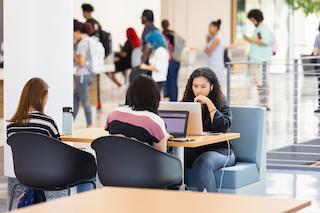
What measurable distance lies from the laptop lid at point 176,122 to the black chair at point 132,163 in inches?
20.2

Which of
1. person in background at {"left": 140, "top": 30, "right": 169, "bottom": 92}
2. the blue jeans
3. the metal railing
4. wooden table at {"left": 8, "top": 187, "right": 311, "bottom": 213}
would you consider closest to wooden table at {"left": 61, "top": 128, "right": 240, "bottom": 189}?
wooden table at {"left": 8, "top": 187, "right": 311, "bottom": 213}

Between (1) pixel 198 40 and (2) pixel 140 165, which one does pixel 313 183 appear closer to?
(2) pixel 140 165

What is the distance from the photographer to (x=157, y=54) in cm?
800

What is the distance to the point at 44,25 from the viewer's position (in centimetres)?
483

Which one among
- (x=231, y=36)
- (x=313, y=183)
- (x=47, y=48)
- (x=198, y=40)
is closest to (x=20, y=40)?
(x=47, y=48)

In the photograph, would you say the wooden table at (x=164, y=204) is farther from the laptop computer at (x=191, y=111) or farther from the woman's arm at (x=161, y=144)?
the laptop computer at (x=191, y=111)

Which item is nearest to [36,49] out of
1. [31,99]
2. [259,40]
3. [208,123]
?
[31,99]

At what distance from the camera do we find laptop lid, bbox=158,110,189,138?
416 cm

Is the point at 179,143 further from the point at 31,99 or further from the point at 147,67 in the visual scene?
the point at 147,67

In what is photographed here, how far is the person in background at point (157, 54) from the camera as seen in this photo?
26.2ft

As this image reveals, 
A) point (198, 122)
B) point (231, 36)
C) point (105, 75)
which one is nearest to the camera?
point (198, 122)

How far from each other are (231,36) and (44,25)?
15.4m

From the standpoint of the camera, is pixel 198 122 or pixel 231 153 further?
pixel 231 153

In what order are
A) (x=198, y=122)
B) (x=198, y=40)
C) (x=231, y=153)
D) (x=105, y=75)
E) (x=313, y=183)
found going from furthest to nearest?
(x=198, y=40) < (x=105, y=75) < (x=313, y=183) < (x=231, y=153) < (x=198, y=122)
